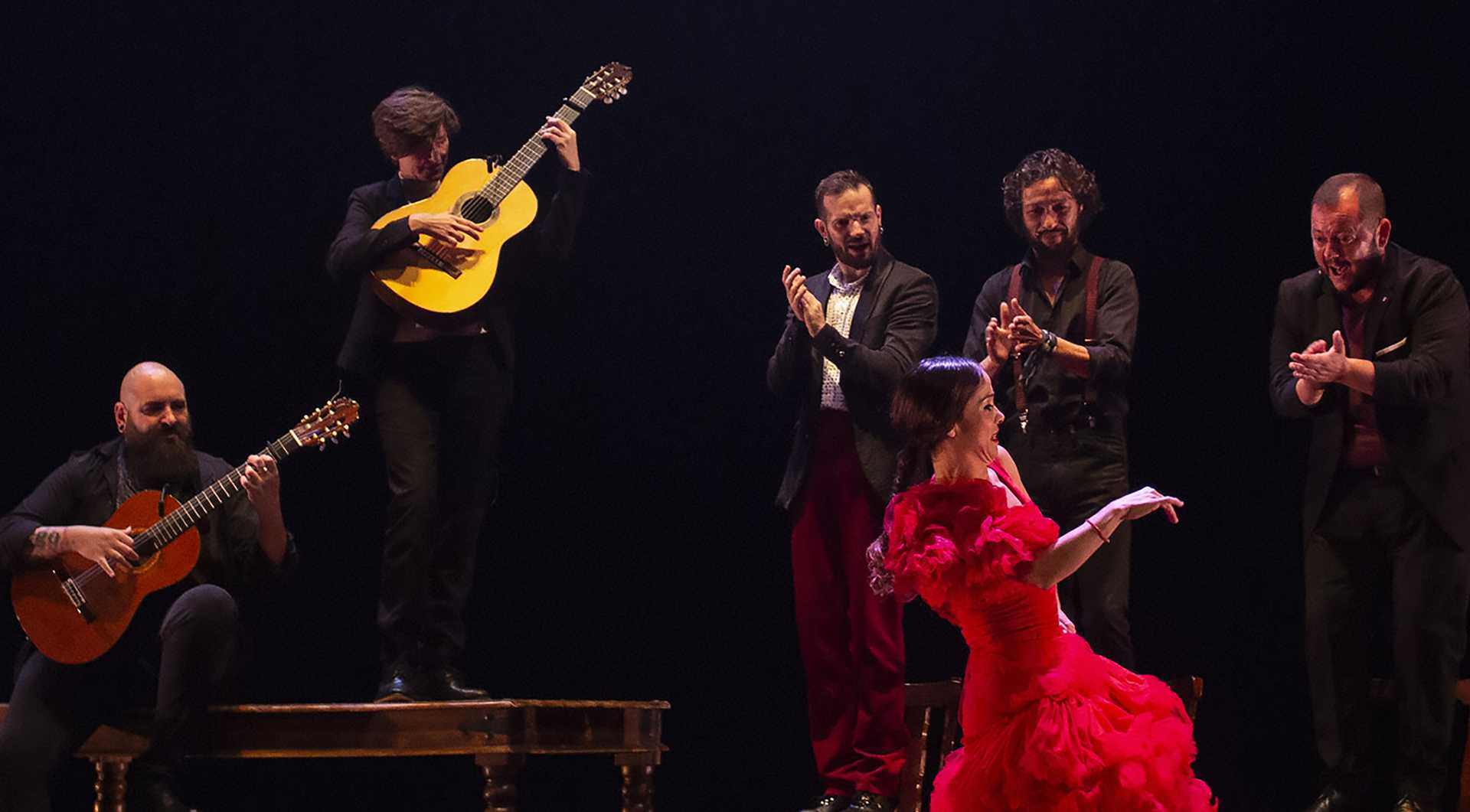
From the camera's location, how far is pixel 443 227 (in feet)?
14.9

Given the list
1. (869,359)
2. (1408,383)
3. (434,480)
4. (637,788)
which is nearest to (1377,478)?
(1408,383)

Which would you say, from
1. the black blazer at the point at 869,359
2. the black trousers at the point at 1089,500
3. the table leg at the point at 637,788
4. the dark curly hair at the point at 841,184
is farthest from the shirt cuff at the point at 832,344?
the table leg at the point at 637,788

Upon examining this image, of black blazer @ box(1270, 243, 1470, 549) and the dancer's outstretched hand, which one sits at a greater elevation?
black blazer @ box(1270, 243, 1470, 549)

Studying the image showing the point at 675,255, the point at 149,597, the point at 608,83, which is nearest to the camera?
the point at 149,597

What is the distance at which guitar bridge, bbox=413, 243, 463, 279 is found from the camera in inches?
180

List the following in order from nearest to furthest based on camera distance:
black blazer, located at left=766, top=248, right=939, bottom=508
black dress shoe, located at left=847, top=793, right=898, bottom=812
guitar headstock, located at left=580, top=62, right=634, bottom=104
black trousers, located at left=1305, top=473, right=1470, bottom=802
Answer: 1. black trousers, located at left=1305, top=473, right=1470, bottom=802
2. black dress shoe, located at left=847, top=793, right=898, bottom=812
3. black blazer, located at left=766, top=248, right=939, bottom=508
4. guitar headstock, located at left=580, top=62, right=634, bottom=104

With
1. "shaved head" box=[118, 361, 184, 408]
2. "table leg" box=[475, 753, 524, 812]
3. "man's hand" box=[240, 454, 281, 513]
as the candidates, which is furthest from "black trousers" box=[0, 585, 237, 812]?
"table leg" box=[475, 753, 524, 812]

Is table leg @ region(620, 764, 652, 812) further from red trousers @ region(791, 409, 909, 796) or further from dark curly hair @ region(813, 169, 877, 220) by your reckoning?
dark curly hair @ region(813, 169, 877, 220)

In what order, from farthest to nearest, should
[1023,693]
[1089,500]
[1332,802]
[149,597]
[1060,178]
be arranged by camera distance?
[1060,178] → [149,597] → [1089,500] → [1332,802] → [1023,693]

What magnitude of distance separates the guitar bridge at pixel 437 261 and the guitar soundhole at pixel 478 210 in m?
0.16

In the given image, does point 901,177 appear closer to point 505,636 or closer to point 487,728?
point 505,636

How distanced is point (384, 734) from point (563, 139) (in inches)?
68.5

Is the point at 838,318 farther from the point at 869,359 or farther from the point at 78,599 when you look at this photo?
the point at 78,599

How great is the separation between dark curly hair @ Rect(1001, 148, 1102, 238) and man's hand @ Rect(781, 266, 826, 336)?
657 mm
